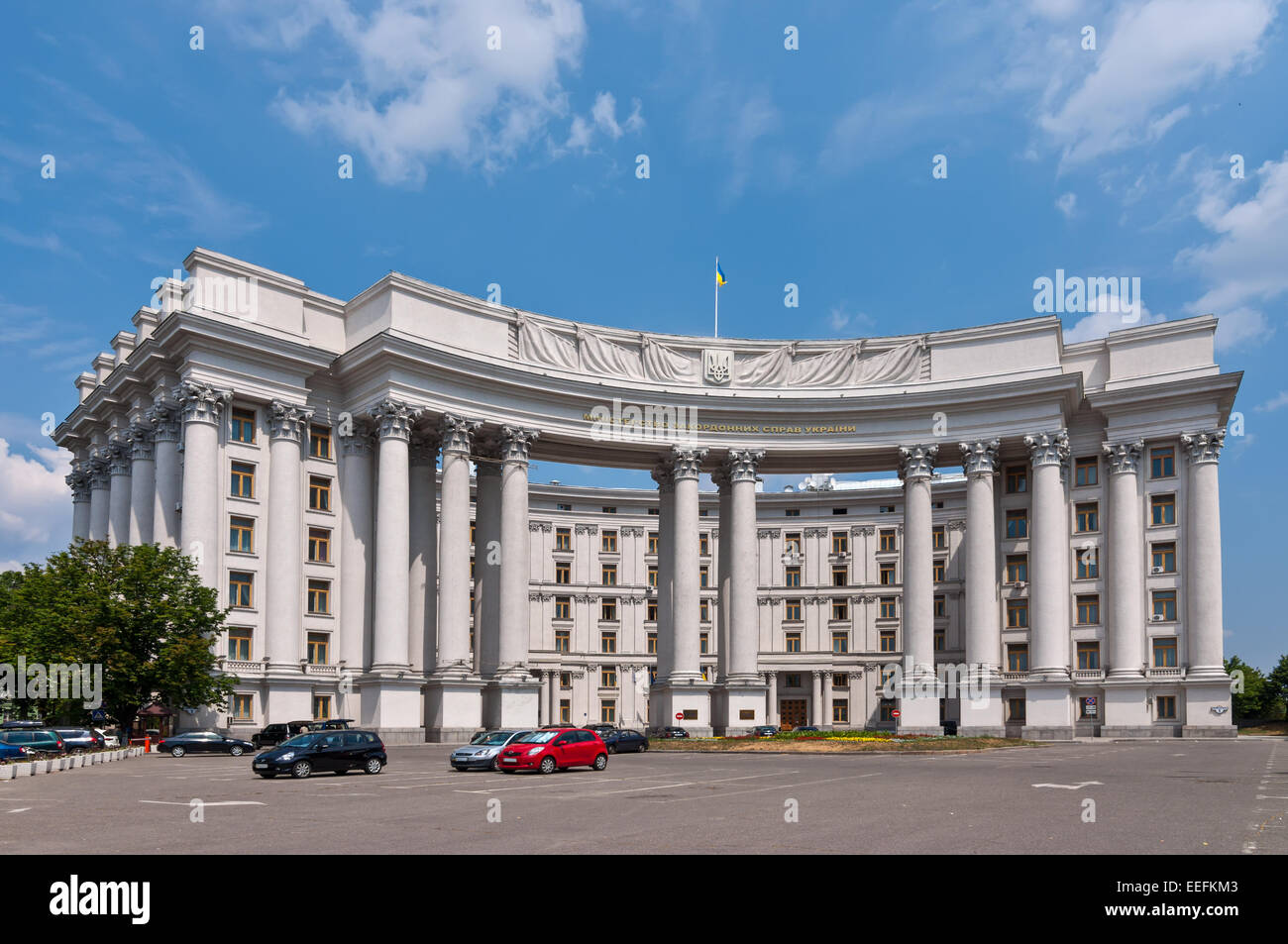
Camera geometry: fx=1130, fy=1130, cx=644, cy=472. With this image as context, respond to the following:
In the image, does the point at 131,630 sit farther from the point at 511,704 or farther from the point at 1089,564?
the point at 1089,564

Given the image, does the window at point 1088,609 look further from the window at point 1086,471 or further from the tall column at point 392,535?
the tall column at point 392,535

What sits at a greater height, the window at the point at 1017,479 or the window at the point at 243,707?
the window at the point at 1017,479

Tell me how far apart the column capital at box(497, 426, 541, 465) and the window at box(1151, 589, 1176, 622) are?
40396mm

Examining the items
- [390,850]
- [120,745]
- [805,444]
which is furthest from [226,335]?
[390,850]

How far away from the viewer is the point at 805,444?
74.9 meters

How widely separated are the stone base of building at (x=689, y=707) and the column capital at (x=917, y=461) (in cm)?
1898

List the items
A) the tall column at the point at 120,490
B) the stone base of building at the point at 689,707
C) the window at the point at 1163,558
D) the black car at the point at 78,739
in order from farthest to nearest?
the window at the point at 1163,558
the tall column at the point at 120,490
the stone base of building at the point at 689,707
the black car at the point at 78,739

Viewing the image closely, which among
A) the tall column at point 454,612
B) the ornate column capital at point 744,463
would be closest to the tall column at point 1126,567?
the ornate column capital at point 744,463

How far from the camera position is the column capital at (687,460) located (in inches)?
2864

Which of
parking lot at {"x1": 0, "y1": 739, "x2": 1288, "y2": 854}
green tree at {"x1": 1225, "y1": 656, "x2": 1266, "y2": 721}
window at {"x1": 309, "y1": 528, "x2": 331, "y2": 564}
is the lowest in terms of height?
green tree at {"x1": 1225, "y1": 656, "x2": 1266, "y2": 721}

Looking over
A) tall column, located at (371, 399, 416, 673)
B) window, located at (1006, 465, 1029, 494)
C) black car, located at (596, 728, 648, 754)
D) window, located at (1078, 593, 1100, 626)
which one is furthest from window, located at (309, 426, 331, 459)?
window, located at (1078, 593, 1100, 626)

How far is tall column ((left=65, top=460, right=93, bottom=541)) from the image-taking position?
3132 inches

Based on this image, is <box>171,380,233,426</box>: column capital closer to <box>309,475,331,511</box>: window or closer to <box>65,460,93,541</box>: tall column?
<box>309,475,331,511</box>: window
